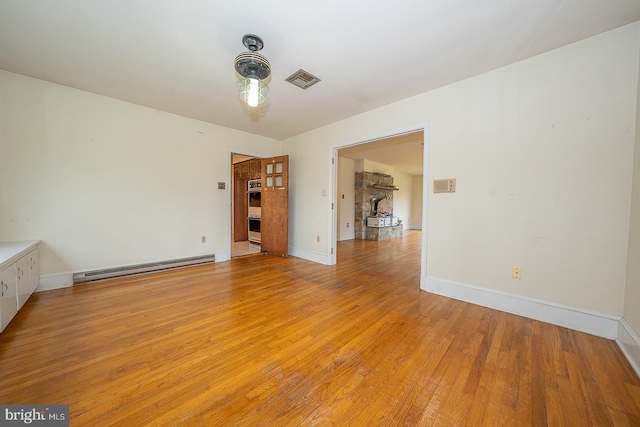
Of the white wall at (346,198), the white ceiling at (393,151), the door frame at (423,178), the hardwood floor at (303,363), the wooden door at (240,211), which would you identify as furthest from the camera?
the white wall at (346,198)

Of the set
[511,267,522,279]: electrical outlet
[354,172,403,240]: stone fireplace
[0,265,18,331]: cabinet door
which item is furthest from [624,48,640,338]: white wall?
[354,172,403,240]: stone fireplace

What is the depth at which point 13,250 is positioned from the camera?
2166 mm

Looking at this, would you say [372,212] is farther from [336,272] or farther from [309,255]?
[336,272]

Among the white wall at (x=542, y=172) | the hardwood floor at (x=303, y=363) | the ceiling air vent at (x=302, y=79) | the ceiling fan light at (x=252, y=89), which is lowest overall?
the hardwood floor at (x=303, y=363)

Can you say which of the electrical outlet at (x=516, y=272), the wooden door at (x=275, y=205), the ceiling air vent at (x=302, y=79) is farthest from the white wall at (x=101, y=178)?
the electrical outlet at (x=516, y=272)

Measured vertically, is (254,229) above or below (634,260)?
below

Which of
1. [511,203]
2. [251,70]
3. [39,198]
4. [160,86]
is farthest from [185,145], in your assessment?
[511,203]

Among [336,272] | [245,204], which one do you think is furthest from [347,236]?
[336,272]

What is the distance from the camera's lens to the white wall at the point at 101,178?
8.55 feet

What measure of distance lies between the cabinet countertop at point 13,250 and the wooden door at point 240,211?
12.9 ft

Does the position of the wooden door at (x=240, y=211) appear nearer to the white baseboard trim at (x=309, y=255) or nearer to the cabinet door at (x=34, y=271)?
the white baseboard trim at (x=309, y=255)

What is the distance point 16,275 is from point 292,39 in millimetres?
3297

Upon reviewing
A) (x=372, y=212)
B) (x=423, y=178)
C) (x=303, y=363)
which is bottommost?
(x=303, y=363)

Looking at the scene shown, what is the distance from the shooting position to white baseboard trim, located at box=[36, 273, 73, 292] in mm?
2719
